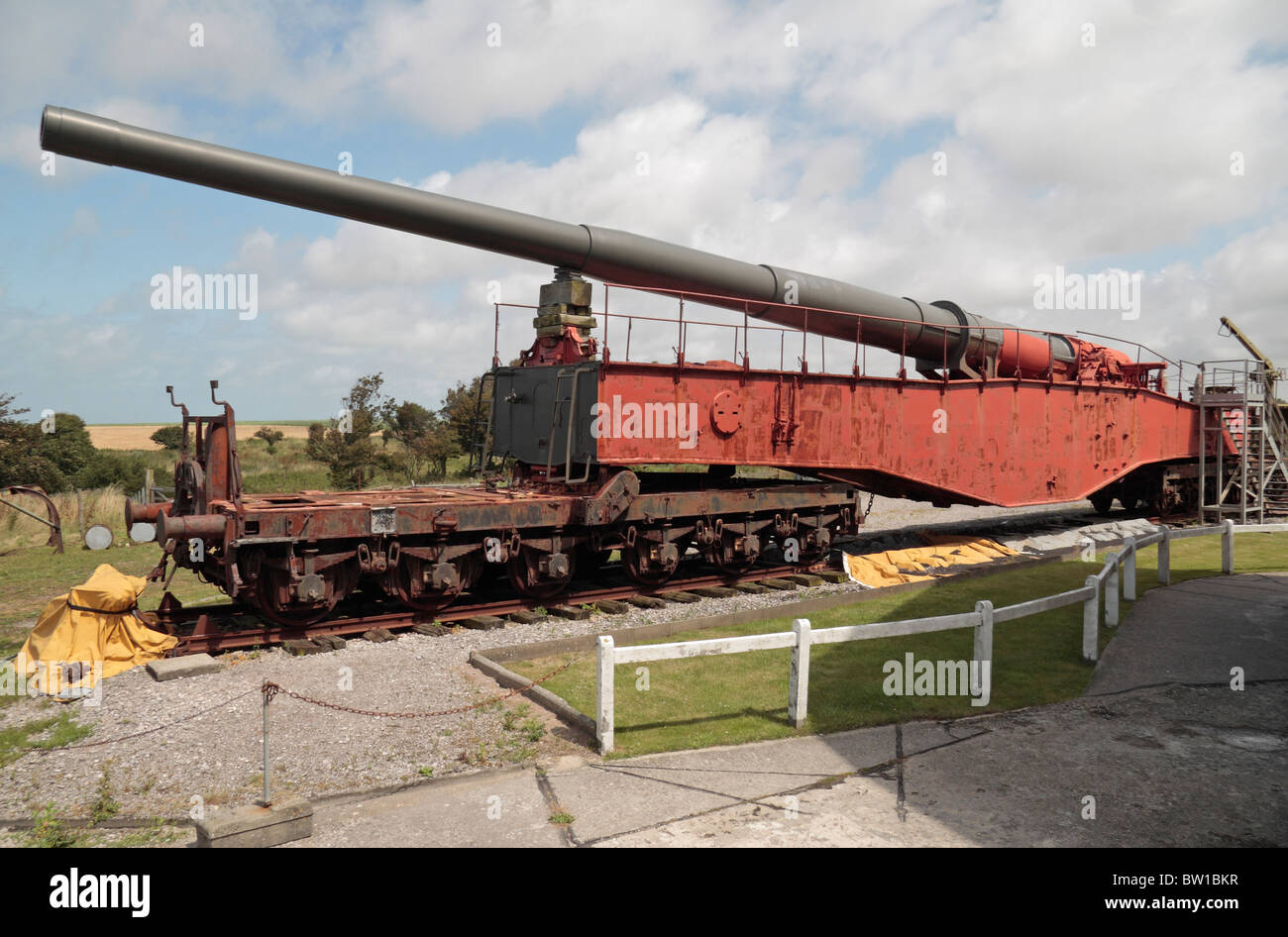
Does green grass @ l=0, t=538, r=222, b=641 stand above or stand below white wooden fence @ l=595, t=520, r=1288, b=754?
below

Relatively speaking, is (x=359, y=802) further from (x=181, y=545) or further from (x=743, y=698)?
(x=181, y=545)

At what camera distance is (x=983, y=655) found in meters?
7.41

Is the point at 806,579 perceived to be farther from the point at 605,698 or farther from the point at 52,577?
the point at 52,577

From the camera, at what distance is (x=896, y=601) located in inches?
440

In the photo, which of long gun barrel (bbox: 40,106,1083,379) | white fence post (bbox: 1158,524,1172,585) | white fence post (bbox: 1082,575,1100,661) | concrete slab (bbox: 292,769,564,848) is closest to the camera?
concrete slab (bbox: 292,769,564,848)

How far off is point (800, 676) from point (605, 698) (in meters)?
1.41

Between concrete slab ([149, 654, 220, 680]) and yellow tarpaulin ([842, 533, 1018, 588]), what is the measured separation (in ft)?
25.1

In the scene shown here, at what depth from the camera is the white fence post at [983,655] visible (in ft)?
23.7

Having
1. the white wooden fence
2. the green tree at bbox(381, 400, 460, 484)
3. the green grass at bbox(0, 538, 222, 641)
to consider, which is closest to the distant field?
the green tree at bbox(381, 400, 460, 484)

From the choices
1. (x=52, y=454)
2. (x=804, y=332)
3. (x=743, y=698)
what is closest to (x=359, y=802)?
(x=743, y=698)

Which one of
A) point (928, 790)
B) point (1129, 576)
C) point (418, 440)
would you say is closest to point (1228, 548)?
point (1129, 576)

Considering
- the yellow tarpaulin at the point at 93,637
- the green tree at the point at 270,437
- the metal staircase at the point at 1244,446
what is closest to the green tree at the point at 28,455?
the green tree at the point at 270,437

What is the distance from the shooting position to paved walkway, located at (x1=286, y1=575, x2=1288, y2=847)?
479 cm

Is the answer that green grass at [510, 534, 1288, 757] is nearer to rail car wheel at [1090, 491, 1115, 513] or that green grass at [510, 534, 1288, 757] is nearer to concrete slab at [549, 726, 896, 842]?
concrete slab at [549, 726, 896, 842]
